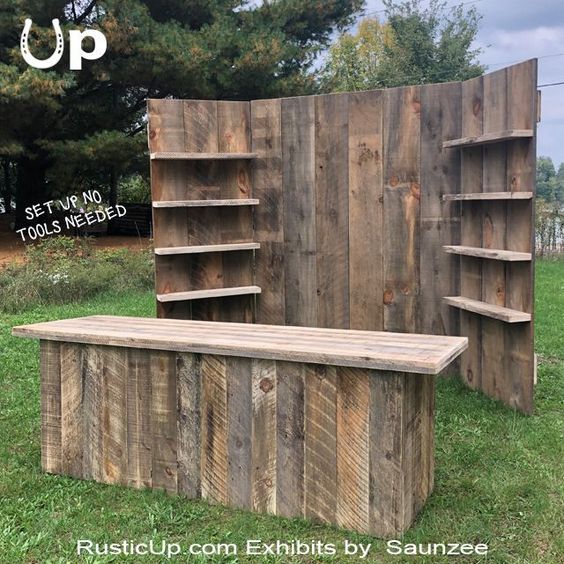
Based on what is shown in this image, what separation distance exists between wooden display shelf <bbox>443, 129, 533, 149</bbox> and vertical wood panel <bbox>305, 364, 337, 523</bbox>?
1811 millimetres

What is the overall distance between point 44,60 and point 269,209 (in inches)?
300

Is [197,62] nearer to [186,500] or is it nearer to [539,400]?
[539,400]

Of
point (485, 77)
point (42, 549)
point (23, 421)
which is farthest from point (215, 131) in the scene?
point (42, 549)

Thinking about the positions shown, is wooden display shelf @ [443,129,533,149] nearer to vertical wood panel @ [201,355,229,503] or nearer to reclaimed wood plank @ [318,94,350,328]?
reclaimed wood plank @ [318,94,350,328]

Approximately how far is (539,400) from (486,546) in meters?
1.86

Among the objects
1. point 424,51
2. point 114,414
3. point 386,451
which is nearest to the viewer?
point 386,451

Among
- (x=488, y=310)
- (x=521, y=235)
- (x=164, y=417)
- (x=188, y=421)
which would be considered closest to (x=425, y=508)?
(x=188, y=421)

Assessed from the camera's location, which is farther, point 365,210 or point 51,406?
point 365,210

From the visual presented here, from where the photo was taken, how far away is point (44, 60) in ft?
33.4

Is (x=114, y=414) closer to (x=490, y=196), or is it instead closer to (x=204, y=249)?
(x=204, y=249)

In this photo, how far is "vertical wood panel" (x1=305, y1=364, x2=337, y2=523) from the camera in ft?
7.64

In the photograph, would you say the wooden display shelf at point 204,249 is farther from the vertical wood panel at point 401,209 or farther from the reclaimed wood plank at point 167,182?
the vertical wood panel at point 401,209

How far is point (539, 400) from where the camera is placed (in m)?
3.88

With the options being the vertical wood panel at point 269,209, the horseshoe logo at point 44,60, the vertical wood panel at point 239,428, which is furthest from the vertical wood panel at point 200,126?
the horseshoe logo at point 44,60
